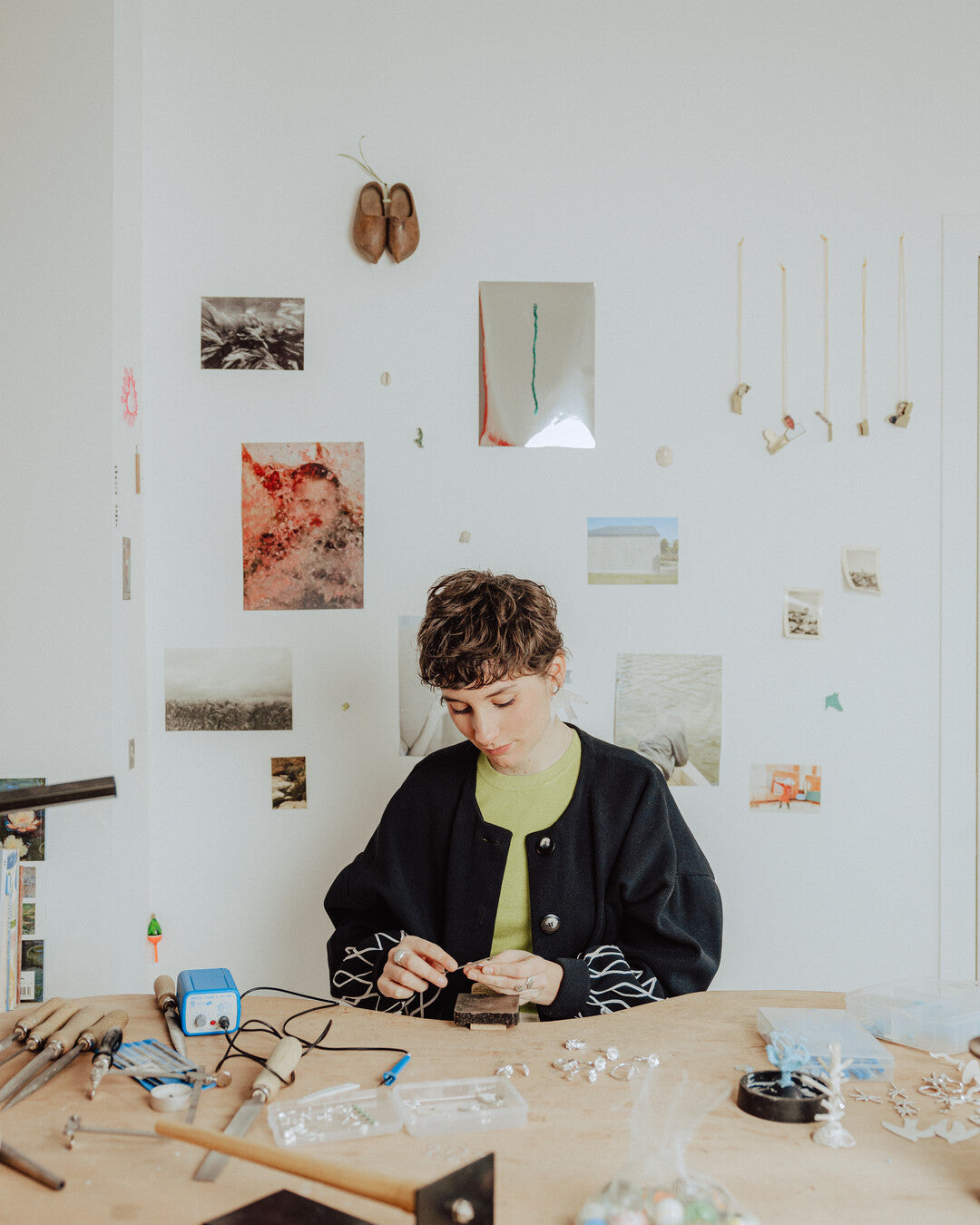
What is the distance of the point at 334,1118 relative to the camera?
1078 mm

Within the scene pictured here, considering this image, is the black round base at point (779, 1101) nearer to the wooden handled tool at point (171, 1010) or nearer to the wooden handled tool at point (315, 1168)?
the wooden handled tool at point (315, 1168)

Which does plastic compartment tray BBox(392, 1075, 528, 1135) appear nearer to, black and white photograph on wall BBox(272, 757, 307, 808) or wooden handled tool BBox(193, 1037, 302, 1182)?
wooden handled tool BBox(193, 1037, 302, 1182)

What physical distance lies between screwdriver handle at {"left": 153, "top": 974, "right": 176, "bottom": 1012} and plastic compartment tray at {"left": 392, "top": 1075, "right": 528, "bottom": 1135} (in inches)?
16.9

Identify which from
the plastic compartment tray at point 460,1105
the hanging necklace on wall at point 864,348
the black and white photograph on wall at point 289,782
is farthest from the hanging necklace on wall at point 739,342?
the plastic compartment tray at point 460,1105

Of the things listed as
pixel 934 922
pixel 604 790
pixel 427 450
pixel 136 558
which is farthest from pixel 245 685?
pixel 934 922

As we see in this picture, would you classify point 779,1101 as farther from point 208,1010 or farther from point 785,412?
point 785,412

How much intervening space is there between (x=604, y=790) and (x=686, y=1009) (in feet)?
1.39

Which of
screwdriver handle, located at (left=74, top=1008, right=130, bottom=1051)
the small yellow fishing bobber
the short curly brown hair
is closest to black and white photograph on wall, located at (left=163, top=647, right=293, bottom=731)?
the small yellow fishing bobber

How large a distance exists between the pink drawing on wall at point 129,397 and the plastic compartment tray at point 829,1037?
161 cm

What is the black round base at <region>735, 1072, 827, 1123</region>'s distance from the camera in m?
1.08

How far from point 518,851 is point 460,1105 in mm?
612

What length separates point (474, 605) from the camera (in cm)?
162

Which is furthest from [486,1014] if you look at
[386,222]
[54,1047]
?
[386,222]

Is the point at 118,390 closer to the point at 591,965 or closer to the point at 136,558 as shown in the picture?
the point at 136,558
